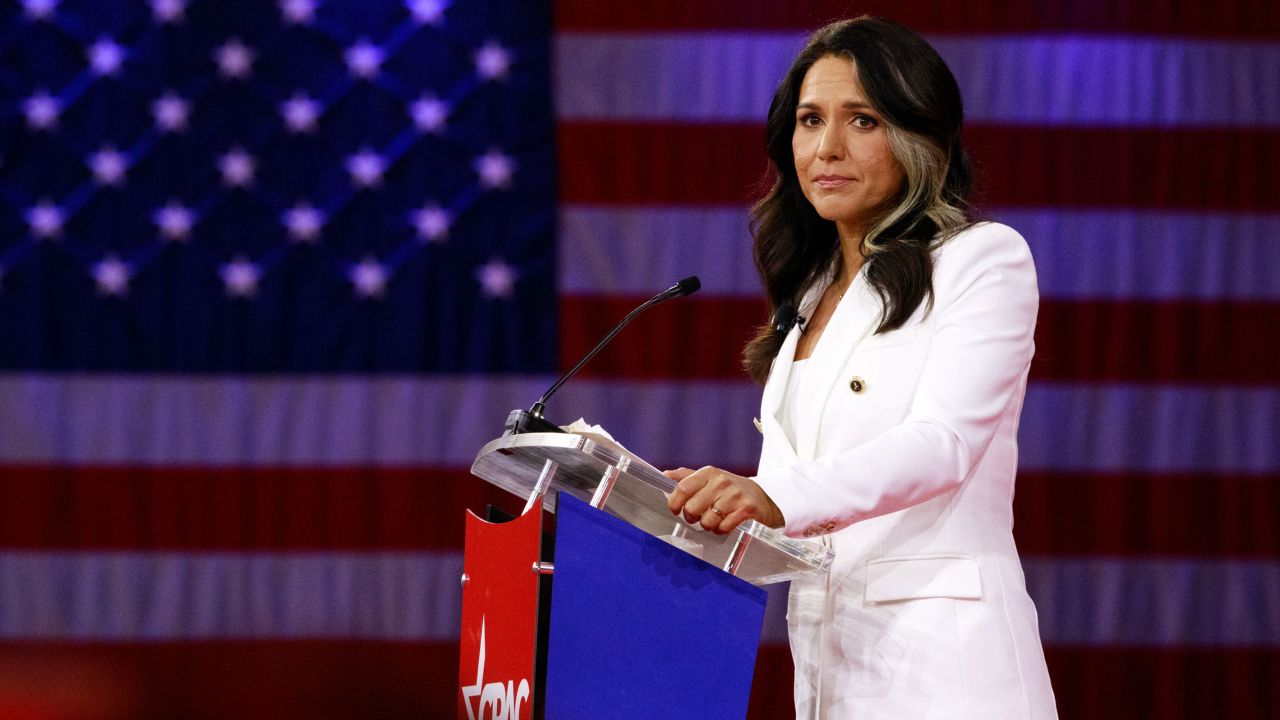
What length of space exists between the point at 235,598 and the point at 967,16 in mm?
2419

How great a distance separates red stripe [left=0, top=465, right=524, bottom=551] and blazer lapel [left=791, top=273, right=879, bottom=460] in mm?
1916

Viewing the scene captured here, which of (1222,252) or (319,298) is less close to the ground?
(1222,252)

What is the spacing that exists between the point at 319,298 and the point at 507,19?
34.8 inches

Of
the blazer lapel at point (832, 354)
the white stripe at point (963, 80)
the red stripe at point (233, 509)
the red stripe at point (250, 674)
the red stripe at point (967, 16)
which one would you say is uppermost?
the red stripe at point (967, 16)

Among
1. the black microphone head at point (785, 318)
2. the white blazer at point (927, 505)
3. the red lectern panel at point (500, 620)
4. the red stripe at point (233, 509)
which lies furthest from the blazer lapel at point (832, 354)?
the red stripe at point (233, 509)

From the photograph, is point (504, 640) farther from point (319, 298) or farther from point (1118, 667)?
point (1118, 667)

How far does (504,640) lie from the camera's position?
1100 millimetres

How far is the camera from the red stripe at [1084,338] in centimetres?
322

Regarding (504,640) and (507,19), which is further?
(507,19)

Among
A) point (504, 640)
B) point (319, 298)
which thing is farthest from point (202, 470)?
point (504, 640)

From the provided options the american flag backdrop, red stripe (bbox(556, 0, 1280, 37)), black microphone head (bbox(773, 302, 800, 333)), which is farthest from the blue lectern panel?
red stripe (bbox(556, 0, 1280, 37))

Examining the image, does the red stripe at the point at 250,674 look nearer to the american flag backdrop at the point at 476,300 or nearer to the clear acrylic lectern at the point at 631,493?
the american flag backdrop at the point at 476,300

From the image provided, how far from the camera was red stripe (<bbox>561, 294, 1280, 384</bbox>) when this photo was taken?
3.22 meters

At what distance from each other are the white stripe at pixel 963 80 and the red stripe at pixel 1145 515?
3.07 feet
